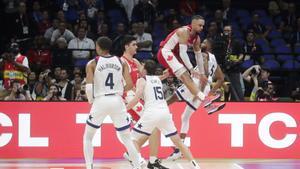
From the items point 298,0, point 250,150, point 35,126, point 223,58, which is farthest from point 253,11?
point 35,126

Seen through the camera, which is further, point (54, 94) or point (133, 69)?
point (54, 94)

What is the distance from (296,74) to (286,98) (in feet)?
3.70

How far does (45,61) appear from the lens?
16.0 metres

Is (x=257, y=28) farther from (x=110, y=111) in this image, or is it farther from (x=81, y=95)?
(x=110, y=111)

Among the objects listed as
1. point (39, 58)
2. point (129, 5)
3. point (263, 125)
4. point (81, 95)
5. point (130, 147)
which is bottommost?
point (263, 125)

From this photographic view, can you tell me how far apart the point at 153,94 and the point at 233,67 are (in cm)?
513

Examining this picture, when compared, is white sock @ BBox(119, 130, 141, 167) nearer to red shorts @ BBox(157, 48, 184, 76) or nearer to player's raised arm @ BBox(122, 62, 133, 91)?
player's raised arm @ BBox(122, 62, 133, 91)

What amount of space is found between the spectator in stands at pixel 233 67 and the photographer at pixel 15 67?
4.50 m

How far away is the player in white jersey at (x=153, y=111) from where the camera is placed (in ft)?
35.5

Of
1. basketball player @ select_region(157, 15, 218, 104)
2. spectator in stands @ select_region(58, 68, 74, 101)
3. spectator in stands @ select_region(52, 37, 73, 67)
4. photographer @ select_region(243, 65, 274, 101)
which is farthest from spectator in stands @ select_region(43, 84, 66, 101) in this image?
photographer @ select_region(243, 65, 274, 101)

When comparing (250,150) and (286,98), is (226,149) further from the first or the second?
(286,98)

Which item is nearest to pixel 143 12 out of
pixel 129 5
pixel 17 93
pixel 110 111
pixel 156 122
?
pixel 129 5

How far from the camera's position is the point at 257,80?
52.6ft

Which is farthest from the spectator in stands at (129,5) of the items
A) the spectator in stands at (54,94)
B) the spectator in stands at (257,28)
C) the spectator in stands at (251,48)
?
the spectator in stands at (54,94)
